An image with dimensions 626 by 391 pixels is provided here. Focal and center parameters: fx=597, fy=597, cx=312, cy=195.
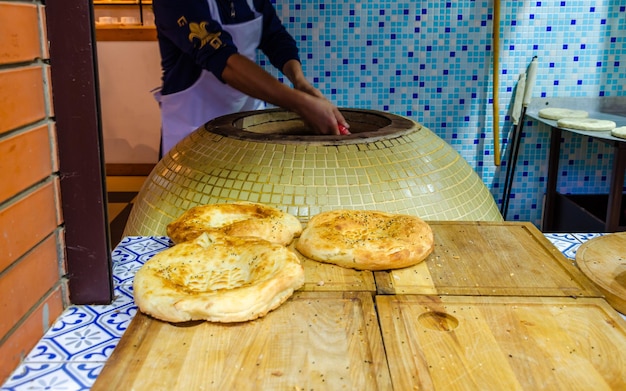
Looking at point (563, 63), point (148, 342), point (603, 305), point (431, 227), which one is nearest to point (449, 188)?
point (431, 227)

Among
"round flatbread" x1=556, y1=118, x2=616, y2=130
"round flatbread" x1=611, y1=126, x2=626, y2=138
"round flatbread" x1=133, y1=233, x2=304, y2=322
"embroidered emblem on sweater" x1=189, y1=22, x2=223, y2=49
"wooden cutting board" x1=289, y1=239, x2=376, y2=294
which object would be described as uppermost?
"embroidered emblem on sweater" x1=189, y1=22, x2=223, y2=49

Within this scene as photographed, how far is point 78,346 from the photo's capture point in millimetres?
1137

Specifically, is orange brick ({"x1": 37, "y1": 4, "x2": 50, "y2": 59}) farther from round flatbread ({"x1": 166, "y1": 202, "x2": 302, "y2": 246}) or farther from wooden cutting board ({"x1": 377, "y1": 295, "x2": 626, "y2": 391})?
wooden cutting board ({"x1": 377, "y1": 295, "x2": 626, "y2": 391})

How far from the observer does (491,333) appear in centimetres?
109

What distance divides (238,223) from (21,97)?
636 mm

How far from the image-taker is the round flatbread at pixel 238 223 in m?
1.51

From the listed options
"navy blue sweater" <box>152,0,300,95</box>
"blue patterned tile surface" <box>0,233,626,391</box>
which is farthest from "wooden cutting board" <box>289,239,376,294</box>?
"navy blue sweater" <box>152,0,300,95</box>

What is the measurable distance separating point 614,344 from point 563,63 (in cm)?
377

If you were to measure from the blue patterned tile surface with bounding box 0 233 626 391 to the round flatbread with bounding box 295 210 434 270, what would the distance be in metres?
0.44

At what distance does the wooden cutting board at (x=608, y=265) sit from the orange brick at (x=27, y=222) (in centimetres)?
115

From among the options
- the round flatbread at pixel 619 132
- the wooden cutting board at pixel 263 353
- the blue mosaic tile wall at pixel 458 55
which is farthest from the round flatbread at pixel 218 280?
the blue mosaic tile wall at pixel 458 55

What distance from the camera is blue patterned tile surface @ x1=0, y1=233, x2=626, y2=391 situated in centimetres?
103

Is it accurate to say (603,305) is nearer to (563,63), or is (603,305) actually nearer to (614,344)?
(614,344)

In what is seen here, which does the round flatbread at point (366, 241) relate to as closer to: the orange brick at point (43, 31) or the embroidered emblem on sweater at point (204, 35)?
the orange brick at point (43, 31)
